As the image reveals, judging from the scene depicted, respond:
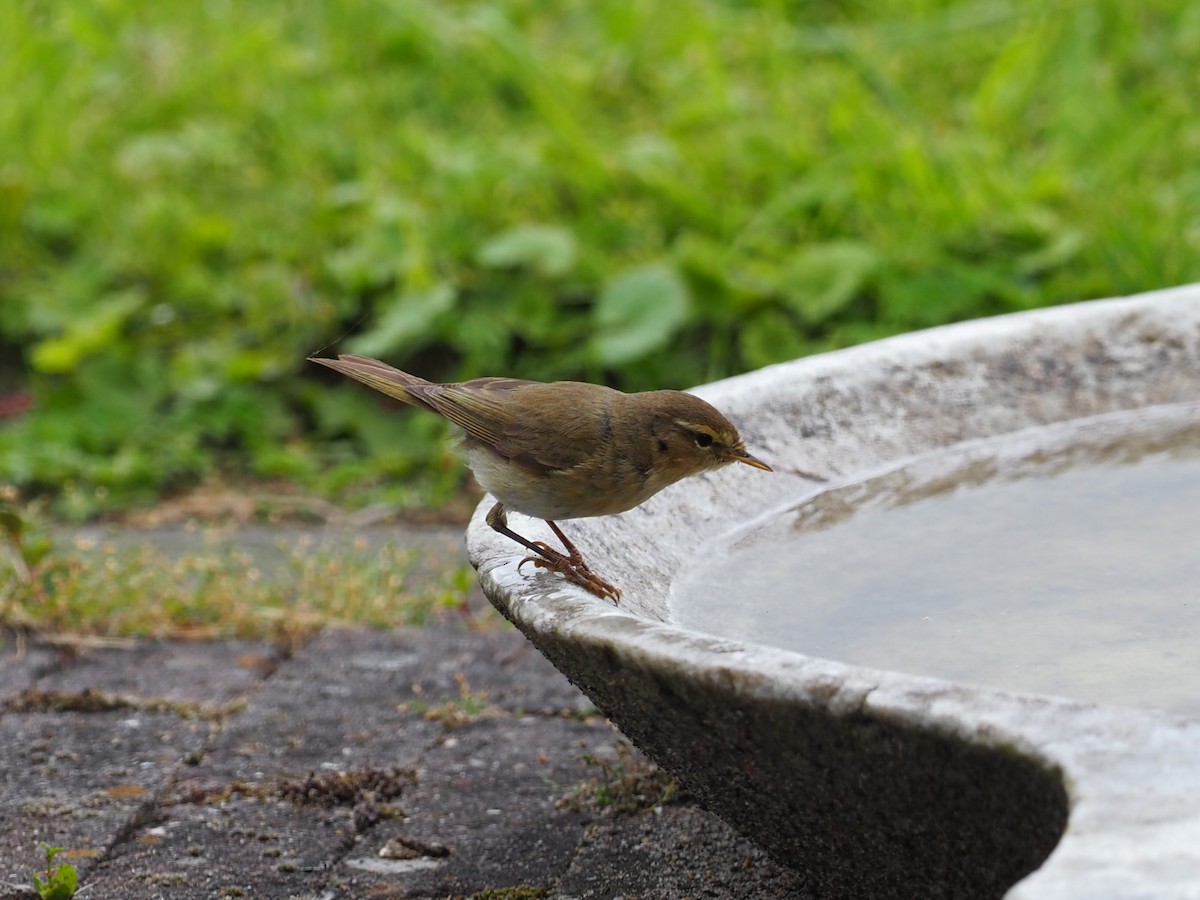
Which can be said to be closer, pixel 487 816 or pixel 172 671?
pixel 487 816

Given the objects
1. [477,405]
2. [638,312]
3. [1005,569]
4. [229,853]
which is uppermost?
[477,405]

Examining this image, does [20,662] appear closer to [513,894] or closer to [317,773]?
[317,773]

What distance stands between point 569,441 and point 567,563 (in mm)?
453

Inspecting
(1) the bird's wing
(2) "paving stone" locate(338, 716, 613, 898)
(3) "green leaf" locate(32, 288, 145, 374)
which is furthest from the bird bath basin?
(3) "green leaf" locate(32, 288, 145, 374)

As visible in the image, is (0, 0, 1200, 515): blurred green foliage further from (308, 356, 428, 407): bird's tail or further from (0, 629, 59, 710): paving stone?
(308, 356, 428, 407): bird's tail

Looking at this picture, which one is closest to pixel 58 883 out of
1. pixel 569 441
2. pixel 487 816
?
pixel 487 816

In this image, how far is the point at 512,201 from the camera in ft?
19.9

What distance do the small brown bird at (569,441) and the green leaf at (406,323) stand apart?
2525mm

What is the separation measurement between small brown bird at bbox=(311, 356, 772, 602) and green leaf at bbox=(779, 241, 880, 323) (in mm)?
2617

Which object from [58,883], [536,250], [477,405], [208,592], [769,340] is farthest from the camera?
[536,250]

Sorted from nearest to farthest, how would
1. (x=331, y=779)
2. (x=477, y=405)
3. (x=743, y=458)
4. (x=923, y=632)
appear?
(x=923, y=632) → (x=743, y=458) → (x=477, y=405) → (x=331, y=779)

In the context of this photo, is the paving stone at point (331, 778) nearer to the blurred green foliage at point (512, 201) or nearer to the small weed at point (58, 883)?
the small weed at point (58, 883)

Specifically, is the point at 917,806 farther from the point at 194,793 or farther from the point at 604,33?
the point at 604,33

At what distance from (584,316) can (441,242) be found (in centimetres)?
62
